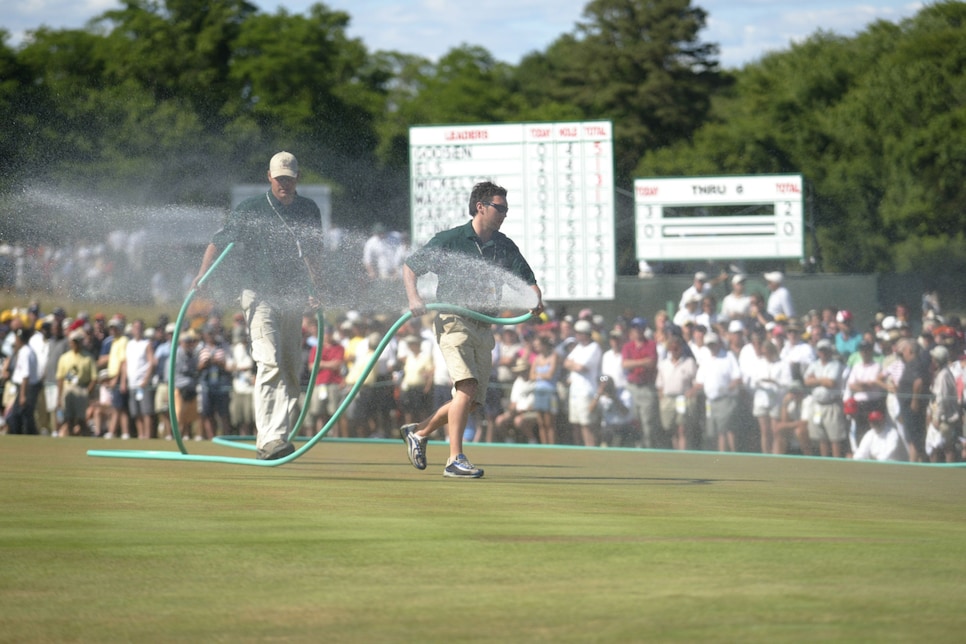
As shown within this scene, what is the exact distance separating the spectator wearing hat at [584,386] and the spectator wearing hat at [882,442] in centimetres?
374

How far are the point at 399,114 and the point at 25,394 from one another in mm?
57009

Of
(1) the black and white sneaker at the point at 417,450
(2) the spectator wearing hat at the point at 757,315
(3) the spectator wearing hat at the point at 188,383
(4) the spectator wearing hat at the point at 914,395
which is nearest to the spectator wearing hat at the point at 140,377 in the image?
(3) the spectator wearing hat at the point at 188,383

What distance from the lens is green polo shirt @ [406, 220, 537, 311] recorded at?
34.3 ft

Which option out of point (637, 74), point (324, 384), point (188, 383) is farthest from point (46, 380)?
point (637, 74)

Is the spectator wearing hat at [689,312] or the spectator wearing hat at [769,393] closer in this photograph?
the spectator wearing hat at [769,393]

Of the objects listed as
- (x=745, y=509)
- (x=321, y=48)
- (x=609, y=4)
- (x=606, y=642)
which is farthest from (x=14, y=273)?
(x=609, y=4)

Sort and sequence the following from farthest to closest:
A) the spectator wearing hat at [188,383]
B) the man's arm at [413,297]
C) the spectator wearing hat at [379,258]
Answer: the spectator wearing hat at [379,258] → the spectator wearing hat at [188,383] → the man's arm at [413,297]

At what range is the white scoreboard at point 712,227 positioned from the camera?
28438mm

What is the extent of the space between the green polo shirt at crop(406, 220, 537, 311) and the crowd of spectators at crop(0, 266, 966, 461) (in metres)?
7.72

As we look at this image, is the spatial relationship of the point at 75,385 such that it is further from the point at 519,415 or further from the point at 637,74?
the point at 637,74

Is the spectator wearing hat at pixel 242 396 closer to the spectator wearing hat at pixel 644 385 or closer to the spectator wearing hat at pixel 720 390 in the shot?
the spectator wearing hat at pixel 644 385

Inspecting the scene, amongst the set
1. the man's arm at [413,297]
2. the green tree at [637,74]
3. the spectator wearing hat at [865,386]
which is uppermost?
the green tree at [637,74]

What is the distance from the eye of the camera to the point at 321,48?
76.3 m

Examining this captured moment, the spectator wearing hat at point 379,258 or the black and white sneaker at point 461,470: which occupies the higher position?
the spectator wearing hat at point 379,258
